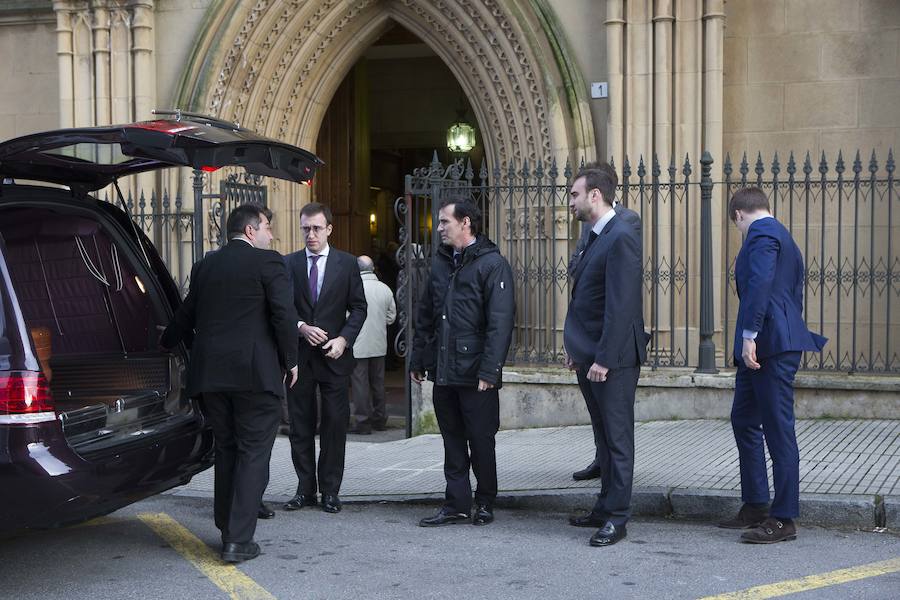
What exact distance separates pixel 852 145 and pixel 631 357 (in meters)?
5.87

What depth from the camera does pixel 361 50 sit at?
12828 mm

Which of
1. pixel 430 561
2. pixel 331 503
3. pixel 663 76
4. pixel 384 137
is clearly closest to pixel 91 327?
pixel 331 503

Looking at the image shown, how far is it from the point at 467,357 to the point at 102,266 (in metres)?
1.99

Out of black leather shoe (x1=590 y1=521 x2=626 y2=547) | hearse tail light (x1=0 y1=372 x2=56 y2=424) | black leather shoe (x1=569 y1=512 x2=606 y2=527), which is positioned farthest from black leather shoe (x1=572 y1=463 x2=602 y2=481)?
hearse tail light (x1=0 y1=372 x2=56 y2=424)

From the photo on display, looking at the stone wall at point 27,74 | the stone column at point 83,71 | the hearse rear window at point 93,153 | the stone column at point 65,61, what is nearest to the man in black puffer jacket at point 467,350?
the hearse rear window at point 93,153

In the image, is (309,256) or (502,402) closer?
(309,256)

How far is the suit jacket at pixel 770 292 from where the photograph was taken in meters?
5.64

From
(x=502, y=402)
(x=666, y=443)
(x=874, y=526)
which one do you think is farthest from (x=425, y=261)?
(x=874, y=526)

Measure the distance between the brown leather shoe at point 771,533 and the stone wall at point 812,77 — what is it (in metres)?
5.80

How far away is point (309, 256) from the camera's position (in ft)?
22.5

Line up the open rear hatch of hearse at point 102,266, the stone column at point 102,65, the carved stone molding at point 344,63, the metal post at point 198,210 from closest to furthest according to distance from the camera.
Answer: the open rear hatch of hearse at point 102,266 < the metal post at point 198,210 < the carved stone molding at point 344,63 < the stone column at point 102,65

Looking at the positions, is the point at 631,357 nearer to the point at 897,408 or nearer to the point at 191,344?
the point at 191,344

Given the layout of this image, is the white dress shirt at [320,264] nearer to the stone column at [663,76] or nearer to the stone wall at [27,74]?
the stone column at [663,76]

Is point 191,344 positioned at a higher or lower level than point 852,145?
lower
